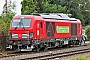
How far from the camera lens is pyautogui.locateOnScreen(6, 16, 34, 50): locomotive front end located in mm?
23891

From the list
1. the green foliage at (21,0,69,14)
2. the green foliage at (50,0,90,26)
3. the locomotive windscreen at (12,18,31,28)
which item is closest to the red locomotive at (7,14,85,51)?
the locomotive windscreen at (12,18,31,28)

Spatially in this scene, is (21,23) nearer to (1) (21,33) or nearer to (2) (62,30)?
(1) (21,33)

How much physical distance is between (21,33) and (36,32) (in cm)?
116

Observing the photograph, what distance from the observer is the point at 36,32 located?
961 inches

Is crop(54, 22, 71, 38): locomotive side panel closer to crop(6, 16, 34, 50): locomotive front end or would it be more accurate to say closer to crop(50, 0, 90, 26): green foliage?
crop(6, 16, 34, 50): locomotive front end

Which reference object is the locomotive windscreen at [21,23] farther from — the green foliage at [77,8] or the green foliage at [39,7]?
the green foliage at [77,8]

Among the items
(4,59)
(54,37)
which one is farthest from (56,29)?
(4,59)

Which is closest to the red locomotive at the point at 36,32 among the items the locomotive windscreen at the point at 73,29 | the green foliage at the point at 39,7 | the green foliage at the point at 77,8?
the locomotive windscreen at the point at 73,29

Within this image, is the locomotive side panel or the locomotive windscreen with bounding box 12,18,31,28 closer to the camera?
the locomotive windscreen with bounding box 12,18,31,28

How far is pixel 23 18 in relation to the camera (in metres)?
24.6

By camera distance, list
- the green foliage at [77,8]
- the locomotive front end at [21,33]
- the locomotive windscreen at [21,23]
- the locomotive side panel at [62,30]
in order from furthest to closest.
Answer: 1. the green foliage at [77,8]
2. the locomotive side panel at [62,30]
3. the locomotive windscreen at [21,23]
4. the locomotive front end at [21,33]

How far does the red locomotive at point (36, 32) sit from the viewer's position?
78.7ft

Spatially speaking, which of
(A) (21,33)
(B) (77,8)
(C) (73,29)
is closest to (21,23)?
(A) (21,33)

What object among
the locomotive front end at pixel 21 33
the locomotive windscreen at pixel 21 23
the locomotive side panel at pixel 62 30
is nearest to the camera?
the locomotive front end at pixel 21 33
